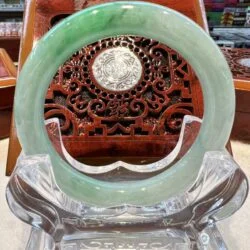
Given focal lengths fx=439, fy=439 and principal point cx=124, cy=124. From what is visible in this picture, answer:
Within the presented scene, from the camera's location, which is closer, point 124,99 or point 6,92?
point 124,99

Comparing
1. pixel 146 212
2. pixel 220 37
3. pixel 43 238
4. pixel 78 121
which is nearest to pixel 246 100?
pixel 78 121

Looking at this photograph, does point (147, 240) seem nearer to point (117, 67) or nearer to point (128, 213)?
point (128, 213)

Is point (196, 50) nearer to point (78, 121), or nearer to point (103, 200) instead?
point (103, 200)

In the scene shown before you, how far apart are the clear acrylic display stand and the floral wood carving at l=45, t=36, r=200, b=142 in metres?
0.30

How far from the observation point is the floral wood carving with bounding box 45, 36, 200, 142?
3.01 ft

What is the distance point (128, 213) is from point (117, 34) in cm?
26

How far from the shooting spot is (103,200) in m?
0.59

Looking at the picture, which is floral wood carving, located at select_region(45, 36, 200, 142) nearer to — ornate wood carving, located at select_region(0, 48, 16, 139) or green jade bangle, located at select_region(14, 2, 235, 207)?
ornate wood carving, located at select_region(0, 48, 16, 139)

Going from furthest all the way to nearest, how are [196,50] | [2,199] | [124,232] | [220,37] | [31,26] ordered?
1. [220,37]
2. [31,26]
3. [2,199]
4. [124,232]
5. [196,50]

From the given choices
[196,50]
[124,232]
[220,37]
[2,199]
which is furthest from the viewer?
[220,37]

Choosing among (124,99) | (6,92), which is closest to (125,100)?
(124,99)

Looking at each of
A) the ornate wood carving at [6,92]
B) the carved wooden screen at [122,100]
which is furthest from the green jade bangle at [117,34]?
the ornate wood carving at [6,92]

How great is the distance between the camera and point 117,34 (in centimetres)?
53

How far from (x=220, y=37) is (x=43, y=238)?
1.47m
